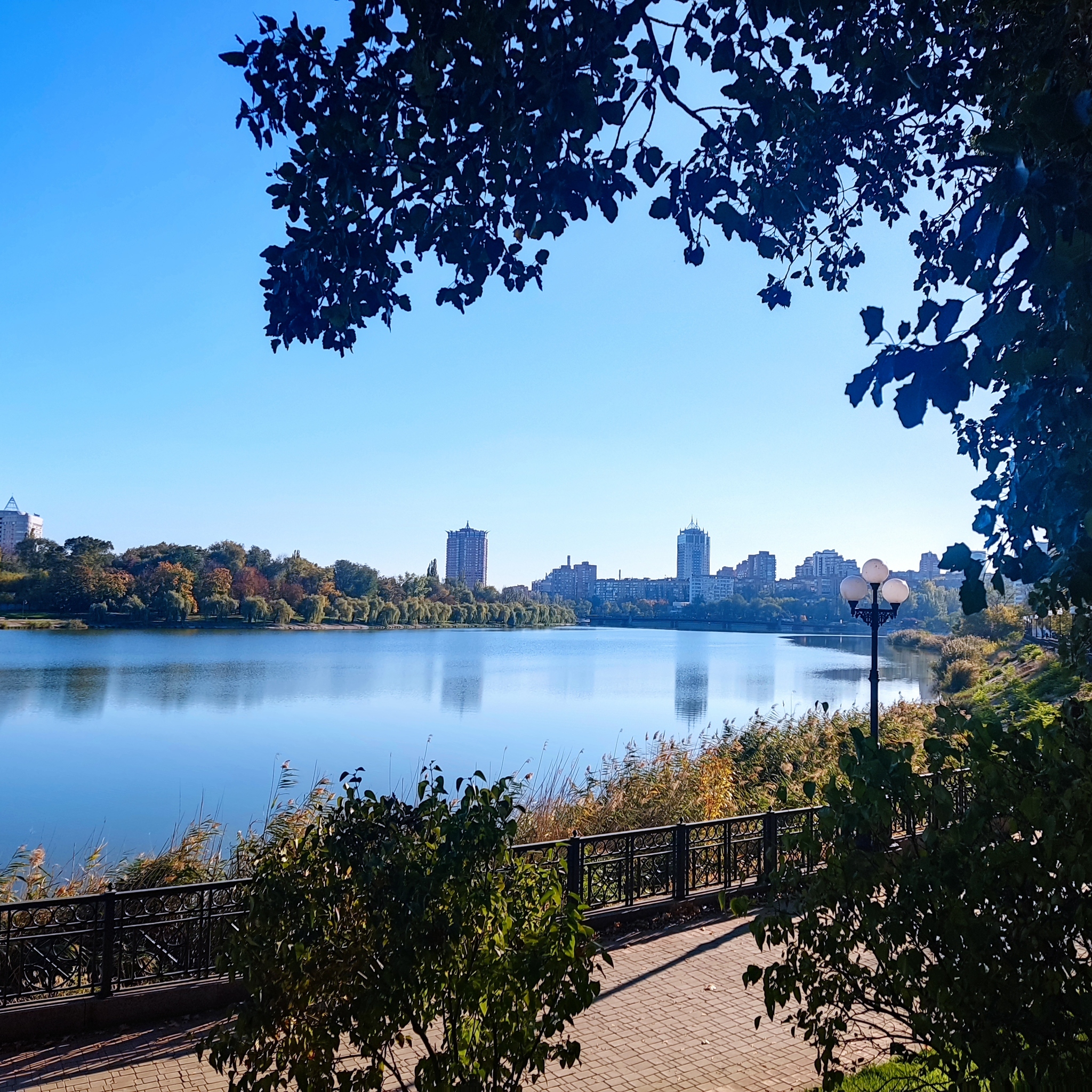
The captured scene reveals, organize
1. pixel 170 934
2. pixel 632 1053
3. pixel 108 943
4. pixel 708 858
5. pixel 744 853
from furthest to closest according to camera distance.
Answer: pixel 744 853
pixel 708 858
pixel 170 934
pixel 108 943
pixel 632 1053

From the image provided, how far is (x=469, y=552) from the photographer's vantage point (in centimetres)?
19462

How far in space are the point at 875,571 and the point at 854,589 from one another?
360 mm

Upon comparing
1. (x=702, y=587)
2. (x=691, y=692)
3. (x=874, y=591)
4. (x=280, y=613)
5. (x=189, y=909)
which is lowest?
(x=691, y=692)

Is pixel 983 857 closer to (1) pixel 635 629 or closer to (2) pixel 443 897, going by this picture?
(2) pixel 443 897

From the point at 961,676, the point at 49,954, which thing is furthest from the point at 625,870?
the point at 961,676

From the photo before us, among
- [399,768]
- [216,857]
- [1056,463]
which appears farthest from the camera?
[399,768]

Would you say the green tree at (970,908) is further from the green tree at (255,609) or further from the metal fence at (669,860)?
the green tree at (255,609)

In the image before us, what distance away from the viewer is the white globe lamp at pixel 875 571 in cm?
1100

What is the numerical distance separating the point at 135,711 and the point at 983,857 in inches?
1109

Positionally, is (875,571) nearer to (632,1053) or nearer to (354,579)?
(632,1053)

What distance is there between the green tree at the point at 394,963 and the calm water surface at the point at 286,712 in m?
11.3

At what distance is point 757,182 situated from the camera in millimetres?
3398

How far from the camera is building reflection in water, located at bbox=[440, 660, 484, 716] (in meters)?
31.1

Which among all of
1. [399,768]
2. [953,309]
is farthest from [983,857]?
[399,768]
